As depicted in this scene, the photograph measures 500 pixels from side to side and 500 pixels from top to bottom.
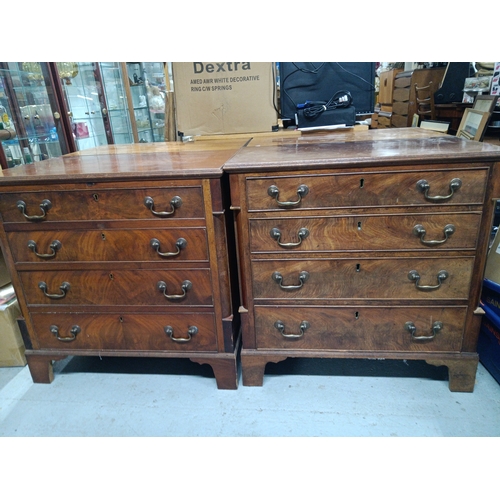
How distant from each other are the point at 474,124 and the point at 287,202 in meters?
1.62

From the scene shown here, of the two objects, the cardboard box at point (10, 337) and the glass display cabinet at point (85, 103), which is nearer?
the cardboard box at point (10, 337)

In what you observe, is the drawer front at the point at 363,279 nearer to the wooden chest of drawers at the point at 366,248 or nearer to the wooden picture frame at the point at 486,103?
the wooden chest of drawers at the point at 366,248

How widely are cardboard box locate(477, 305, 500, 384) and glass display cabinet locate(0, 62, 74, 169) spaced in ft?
7.74

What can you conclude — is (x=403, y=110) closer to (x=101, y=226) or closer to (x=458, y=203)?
(x=458, y=203)

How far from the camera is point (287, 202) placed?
3.94 ft

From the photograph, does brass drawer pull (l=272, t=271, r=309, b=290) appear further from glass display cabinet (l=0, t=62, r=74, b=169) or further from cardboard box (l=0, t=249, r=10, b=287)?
glass display cabinet (l=0, t=62, r=74, b=169)

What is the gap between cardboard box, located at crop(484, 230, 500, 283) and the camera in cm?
146

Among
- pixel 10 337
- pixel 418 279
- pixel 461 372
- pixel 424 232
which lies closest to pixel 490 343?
pixel 461 372

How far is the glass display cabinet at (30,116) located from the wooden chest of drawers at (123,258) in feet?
2.89

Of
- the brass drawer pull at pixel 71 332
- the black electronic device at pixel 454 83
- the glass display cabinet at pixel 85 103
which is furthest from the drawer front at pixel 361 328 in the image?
the black electronic device at pixel 454 83

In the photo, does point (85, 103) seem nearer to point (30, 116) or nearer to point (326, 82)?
point (30, 116)

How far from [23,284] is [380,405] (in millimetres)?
1394

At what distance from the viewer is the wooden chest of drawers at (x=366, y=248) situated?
1.15m

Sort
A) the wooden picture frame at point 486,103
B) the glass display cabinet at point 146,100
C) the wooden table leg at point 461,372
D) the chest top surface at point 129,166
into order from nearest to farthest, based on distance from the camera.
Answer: the chest top surface at point 129,166 → the wooden table leg at point 461,372 → the wooden picture frame at point 486,103 → the glass display cabinet at point 146,100
